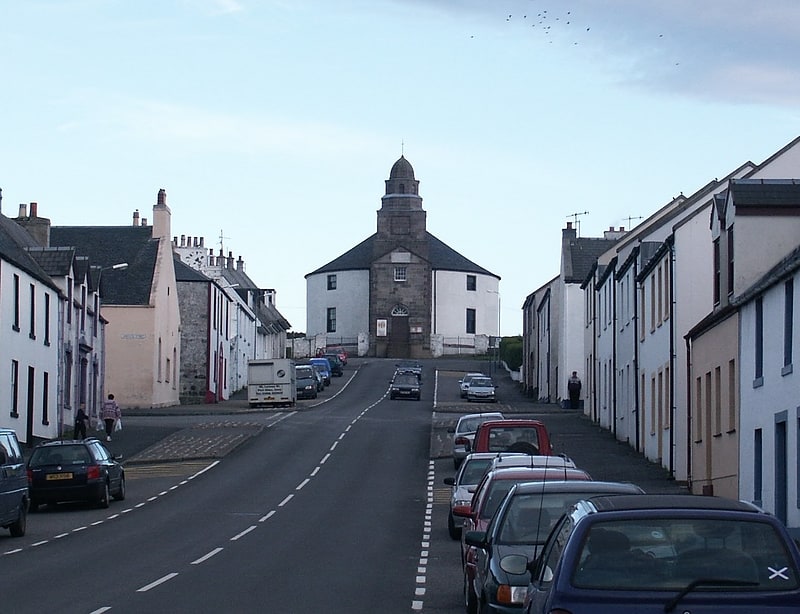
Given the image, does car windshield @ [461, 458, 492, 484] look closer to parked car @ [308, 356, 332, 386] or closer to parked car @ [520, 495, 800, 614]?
parked car @ [520, 495, 800, 614]

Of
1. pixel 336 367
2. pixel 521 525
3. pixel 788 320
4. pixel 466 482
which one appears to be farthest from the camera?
pixel 336 367

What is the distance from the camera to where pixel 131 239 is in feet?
224

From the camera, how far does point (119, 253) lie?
222 feet

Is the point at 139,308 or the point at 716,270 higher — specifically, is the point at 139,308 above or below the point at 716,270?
above

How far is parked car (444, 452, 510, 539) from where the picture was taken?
2205 centimetres

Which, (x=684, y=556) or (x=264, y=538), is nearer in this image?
(x=684, y=556)

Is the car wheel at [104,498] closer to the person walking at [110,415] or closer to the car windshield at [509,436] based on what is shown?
the car windshield at [509,436]

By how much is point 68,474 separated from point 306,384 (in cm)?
4503

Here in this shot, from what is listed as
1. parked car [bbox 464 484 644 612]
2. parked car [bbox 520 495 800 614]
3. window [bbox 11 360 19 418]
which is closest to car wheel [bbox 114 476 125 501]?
window [bbox 11 360 19 418]

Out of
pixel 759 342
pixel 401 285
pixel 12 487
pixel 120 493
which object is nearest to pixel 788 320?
pixel 759 342

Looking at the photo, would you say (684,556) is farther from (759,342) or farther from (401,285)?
(401,285)

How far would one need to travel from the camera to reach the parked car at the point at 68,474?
29.0 meters

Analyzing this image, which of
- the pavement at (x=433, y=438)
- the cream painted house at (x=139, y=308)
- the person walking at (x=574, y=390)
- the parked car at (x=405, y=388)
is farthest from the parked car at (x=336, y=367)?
the person walking at (x=574, y=390)

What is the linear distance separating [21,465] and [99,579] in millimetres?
6836
